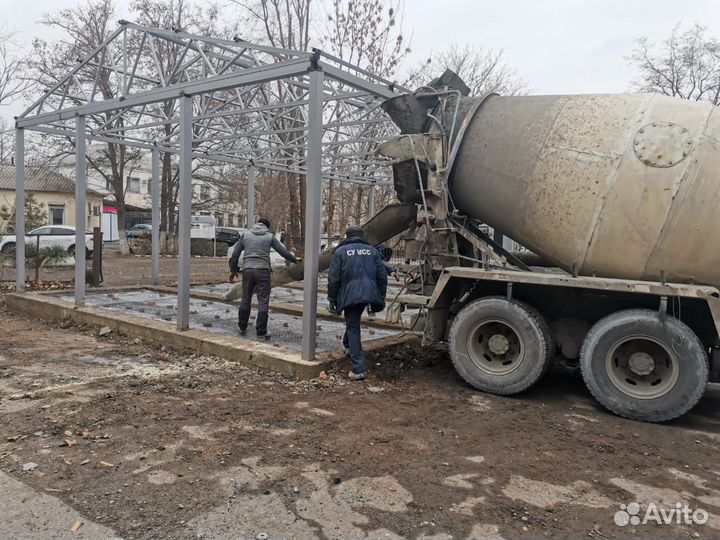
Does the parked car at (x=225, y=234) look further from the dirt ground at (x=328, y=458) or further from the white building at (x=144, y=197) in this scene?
the dirt ground at (x=328, y=458)

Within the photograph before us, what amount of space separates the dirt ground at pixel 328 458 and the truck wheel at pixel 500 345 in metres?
0.24

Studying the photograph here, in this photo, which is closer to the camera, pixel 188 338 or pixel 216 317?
pixel 188 338

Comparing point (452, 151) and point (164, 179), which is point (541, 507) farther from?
point (164, 179)

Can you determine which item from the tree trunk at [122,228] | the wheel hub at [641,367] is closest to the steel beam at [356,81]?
the wheel hub at [641,367]

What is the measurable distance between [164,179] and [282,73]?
23.4m

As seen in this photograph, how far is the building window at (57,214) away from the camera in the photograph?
119ft

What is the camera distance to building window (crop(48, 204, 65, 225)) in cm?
3631

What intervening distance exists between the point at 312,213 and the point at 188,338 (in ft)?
8.38

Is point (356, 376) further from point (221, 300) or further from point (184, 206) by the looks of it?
point (221, 300)

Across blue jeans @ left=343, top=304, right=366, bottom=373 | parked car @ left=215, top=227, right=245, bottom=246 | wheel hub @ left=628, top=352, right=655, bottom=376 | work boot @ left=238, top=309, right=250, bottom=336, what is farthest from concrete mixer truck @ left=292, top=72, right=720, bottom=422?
parked car @ left=215, top=227, right=245, bottom=246

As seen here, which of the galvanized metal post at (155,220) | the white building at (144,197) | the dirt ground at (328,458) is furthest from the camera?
the white building at (144,197)

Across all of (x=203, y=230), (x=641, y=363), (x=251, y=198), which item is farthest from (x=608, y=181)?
(x=203, y=230)

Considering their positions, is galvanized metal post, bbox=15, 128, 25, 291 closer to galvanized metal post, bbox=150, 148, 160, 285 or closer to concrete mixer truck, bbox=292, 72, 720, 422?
galvanized metal post, bbox=150, 148, 160, 285

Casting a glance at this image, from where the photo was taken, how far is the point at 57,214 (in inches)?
1449
